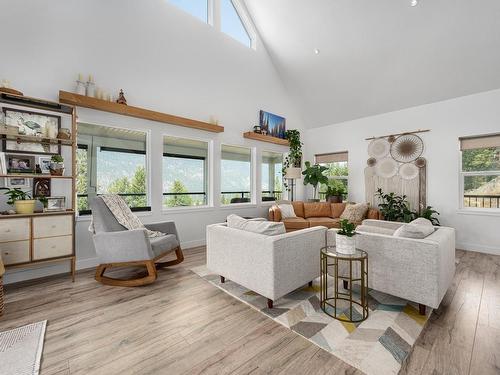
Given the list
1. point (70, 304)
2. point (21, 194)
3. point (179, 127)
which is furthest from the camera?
point (179, 127)

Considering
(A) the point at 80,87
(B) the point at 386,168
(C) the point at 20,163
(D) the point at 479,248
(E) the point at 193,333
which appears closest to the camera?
(E) the point at 193,333

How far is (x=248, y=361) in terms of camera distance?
4.88 feet

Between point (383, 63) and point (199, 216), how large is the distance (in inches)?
174

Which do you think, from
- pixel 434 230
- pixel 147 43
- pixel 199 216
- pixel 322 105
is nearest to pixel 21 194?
pixel 199 216

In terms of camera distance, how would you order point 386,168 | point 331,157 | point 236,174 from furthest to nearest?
point 331,157 → point 236,174 → point 386,168

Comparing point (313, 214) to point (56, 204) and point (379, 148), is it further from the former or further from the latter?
point (56, 204)

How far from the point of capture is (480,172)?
4031 mm

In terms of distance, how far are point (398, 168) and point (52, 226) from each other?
573 centimetres

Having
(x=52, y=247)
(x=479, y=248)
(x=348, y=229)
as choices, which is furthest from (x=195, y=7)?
(x=479, y=248)

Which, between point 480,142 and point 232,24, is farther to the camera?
point 232,24

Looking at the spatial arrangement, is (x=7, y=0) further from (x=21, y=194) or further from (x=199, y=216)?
(x=199, y=216)

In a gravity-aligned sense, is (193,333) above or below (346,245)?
below

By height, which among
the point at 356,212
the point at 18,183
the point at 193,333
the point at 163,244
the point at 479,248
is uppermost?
the point at 18,183

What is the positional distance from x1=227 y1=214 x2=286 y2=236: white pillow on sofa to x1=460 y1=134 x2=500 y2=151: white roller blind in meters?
4.14
